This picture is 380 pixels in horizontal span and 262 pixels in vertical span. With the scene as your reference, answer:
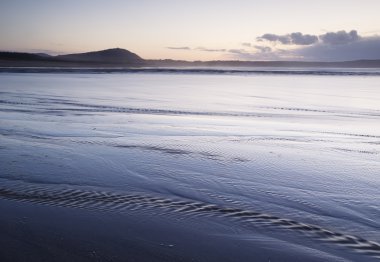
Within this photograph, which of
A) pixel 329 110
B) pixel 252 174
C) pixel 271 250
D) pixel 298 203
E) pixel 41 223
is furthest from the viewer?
pixel 329 110

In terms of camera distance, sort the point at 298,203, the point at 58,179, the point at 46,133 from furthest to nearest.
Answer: the point at 46,133
the point at 58,179
the point at 298,203

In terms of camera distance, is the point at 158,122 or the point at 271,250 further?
the point at 158,122

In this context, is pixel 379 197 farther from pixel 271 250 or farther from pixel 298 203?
pixel 271 250

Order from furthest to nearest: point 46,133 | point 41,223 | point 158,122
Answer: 1. point 158,122
2. point 46,133
3. point 41,223

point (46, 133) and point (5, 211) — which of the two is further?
point (46, 133)

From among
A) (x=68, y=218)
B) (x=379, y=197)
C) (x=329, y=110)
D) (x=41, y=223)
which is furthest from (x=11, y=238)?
(x=329, y=110)

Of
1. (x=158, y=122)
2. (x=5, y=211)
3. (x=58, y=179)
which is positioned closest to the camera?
(x=5, y=211)

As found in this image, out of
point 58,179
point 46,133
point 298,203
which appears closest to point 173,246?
point 298,203

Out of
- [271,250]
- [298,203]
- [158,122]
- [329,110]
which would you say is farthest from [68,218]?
[329,110]

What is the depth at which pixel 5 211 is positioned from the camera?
334 cm

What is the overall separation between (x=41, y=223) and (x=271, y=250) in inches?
75.6

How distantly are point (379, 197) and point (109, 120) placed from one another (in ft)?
23.2

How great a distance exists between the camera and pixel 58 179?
440 cm

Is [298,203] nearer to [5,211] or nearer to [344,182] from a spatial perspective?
[344,182]
